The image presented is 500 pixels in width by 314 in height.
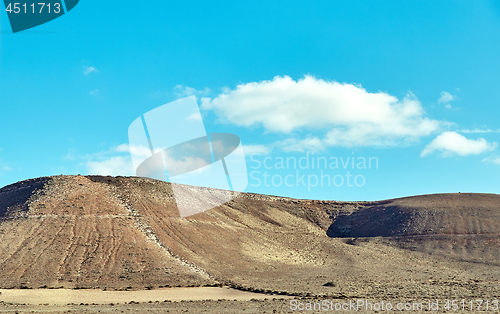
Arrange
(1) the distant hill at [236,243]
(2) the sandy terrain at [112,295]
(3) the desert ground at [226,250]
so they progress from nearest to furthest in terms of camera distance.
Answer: (2) the sandy terrain at [112,295]
(3) the desert ground at [226,250]
(1) the distant hill at [236,243]

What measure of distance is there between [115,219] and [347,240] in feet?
121

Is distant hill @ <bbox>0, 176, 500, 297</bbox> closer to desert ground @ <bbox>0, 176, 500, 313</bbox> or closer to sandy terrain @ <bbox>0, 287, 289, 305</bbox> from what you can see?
desert ground @ <bbox>0, 176, 500, 313</bbox>

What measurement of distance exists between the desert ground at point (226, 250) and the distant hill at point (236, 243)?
0.18 m

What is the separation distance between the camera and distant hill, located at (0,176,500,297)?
36.9 m

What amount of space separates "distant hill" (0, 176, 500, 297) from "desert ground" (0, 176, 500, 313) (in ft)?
0.58

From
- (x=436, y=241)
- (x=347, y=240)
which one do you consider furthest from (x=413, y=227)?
(x=347, y=240)

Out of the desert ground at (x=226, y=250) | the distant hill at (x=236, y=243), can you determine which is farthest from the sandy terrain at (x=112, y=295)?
the distant hill at (x=236, y=243)

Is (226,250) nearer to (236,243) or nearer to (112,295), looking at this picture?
(236,243)

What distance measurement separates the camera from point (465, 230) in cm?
6031

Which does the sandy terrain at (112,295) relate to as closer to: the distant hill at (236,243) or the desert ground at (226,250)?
the desert ground at (226,250)

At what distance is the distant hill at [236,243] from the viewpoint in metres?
36.9

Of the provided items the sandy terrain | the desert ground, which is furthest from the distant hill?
the sandy terrain

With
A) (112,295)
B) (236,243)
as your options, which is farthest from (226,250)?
(112,295)

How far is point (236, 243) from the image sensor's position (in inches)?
2047
